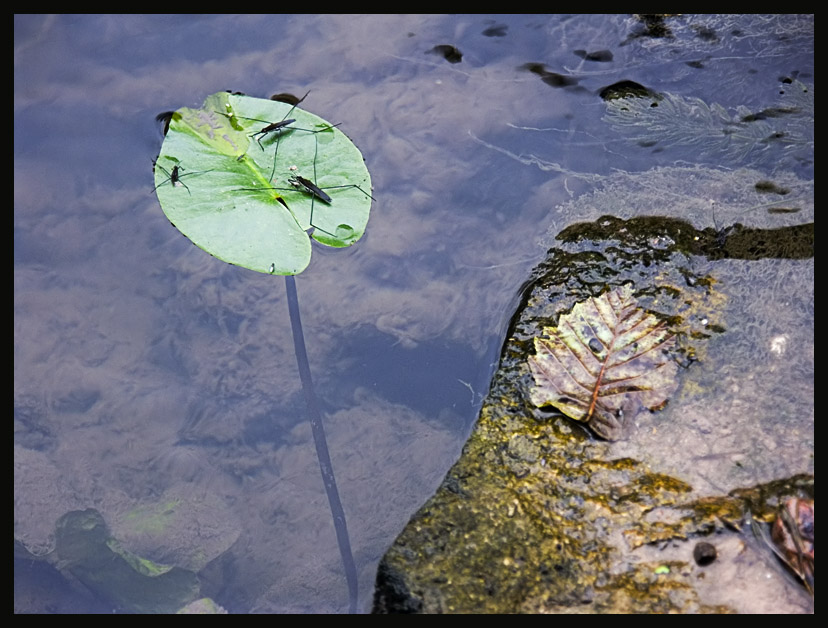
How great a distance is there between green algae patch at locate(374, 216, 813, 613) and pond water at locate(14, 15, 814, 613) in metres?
0.27

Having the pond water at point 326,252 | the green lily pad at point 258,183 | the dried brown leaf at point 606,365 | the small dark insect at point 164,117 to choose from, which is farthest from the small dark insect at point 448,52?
the dried brown leaf at point 606,365

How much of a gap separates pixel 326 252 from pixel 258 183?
1.57 ft

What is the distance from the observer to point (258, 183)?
296 centimetres

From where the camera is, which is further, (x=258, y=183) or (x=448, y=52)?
(x=448, y=52)

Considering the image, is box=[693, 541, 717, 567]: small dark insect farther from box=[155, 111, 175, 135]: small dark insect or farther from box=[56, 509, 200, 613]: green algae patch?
box=[155, 111, 175, 135]: small dark insect

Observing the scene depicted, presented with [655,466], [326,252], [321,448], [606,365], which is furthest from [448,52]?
[655,466]

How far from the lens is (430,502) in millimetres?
2396

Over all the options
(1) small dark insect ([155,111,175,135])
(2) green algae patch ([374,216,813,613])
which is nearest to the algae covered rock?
(2) green algae patch ([374,216,813,613])

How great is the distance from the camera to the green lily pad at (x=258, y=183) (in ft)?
9.02

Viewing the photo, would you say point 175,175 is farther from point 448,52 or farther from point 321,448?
point 448,52

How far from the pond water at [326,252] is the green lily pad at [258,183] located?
1.17 feet

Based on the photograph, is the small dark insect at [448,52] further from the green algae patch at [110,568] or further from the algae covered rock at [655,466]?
the green algae patch at [110,568]

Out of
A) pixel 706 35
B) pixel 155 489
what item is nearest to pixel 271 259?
pixel 155 489

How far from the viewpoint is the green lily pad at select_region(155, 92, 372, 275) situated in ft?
9.02
